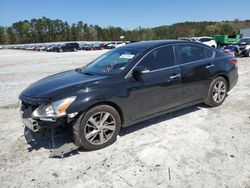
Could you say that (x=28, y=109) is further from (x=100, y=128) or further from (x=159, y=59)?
(x=159, y=59)

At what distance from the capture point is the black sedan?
3.56 meters

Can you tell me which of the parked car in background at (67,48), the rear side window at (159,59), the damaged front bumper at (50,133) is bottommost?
the damaged front bumper at (50,133)

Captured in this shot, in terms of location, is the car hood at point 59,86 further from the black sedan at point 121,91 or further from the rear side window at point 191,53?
the rear side window at point 191,53

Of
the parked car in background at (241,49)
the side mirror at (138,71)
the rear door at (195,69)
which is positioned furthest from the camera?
the parked car in background at (241,49)

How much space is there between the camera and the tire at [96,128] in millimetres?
3613

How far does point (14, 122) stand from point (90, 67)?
2.06 metres

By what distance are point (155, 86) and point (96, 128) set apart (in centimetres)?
129

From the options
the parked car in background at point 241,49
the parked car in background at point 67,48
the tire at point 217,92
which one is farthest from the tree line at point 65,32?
the tire at point 217,92

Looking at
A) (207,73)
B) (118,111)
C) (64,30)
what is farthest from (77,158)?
(64,30)

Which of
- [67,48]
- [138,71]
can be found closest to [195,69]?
[138,71]

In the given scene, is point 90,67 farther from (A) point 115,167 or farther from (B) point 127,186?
(B) point 127,186

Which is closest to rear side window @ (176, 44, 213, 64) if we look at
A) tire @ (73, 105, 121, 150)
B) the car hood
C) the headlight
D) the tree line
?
the car hood

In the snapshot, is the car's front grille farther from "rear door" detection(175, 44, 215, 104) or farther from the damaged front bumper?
"rear door" detection(175, 44, 215, 104)

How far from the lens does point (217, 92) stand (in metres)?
5.51
